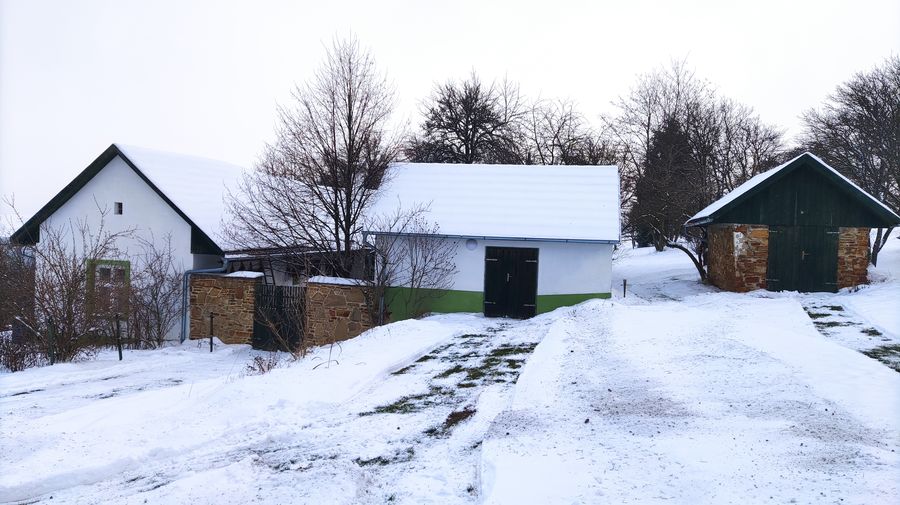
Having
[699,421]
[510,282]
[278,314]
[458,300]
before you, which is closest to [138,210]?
[278,314]

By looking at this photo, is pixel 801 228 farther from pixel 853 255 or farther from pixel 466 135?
pixel 466 135

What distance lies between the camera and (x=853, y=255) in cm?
1731

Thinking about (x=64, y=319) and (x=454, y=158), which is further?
(x=454, y=158)

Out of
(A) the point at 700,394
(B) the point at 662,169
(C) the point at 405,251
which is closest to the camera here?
(A) the point at 700,394

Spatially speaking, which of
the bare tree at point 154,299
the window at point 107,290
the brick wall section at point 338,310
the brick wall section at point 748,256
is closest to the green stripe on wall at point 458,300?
the brick wall section at point 338,310

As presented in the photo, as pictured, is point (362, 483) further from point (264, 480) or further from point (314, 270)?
point (314, 270)

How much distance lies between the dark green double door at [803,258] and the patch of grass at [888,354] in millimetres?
8530

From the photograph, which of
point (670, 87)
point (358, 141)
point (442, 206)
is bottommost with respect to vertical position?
point (442, 206)

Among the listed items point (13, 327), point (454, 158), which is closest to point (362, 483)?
point (13, 327)

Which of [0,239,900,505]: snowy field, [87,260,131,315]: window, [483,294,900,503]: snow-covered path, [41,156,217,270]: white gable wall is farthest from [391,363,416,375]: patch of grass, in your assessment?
[41,156,217,270]: white gable wall

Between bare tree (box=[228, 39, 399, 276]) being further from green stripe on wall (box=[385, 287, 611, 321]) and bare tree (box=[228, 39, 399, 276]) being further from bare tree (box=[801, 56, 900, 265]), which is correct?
bare tree (box=[801, 56, 900, 265])

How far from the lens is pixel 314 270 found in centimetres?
1817

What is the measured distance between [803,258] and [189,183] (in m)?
18.6

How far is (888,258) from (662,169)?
10.9 metres
